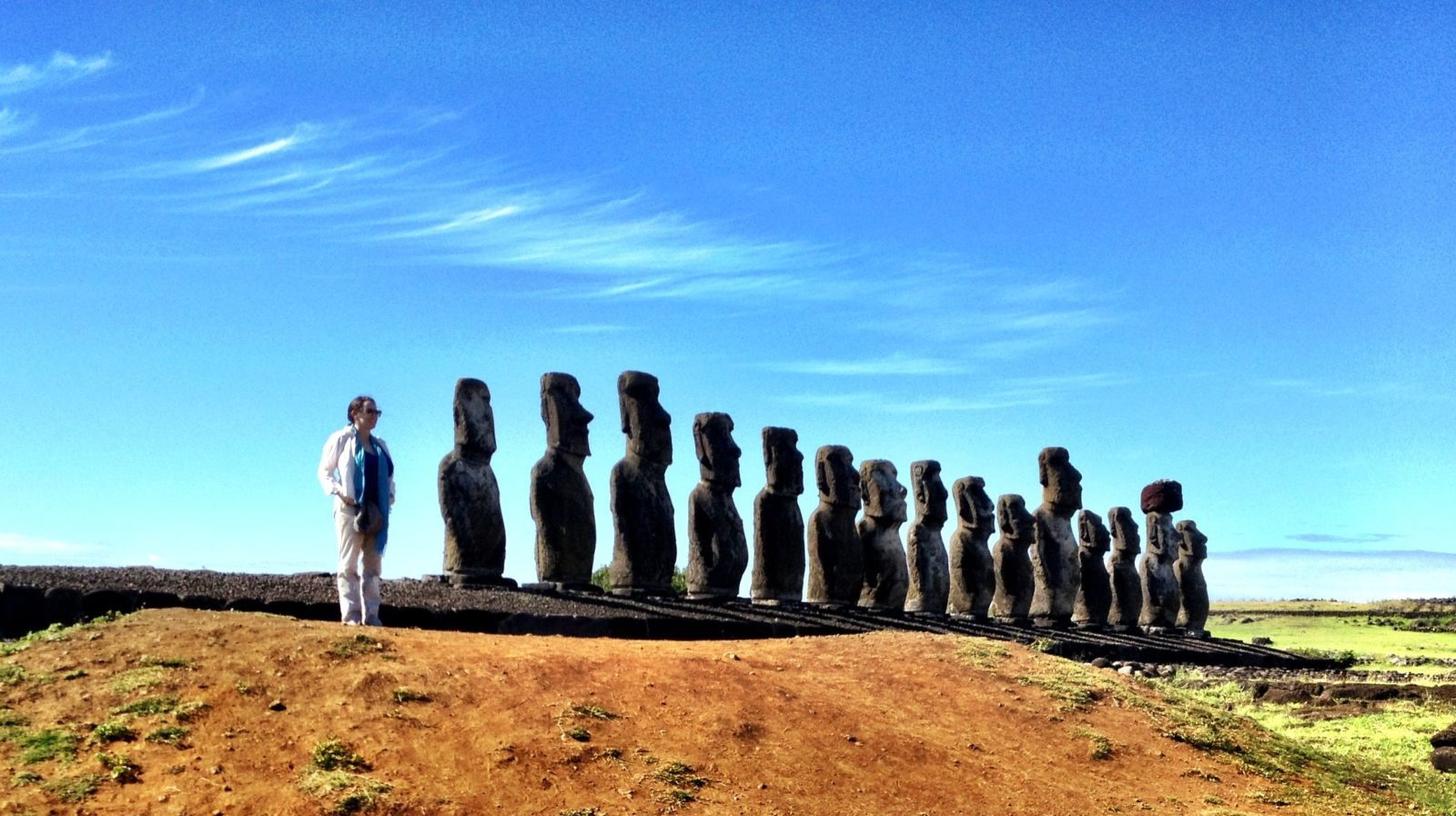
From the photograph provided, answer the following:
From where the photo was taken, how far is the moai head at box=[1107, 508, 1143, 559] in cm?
3350

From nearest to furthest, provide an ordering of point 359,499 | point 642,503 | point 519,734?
1. point 519,734
2. point 359,499
3. point 642,503

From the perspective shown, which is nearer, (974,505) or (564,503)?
(564,503)

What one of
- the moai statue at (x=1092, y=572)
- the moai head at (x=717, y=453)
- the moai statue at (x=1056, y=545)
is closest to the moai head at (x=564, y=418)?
the moai head at (x=717, y=453)

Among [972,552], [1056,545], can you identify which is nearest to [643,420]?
[972,552]

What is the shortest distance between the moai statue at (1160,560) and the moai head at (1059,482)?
5017mm

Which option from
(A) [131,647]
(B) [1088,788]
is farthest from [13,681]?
(B) [1088,788]

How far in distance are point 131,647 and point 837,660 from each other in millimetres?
4940

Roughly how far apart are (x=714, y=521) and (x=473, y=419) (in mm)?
4736

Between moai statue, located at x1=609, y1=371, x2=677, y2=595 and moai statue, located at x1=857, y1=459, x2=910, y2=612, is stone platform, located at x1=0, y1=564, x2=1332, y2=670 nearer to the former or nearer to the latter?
moai statue, located at x1=609, y1=371, x2=677, y2=595

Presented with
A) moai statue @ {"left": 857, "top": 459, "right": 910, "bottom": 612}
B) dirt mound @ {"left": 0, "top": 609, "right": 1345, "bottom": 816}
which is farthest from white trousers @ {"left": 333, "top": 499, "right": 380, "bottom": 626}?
moai statue @ {"left": 857, "top": 459, "right": 910, "bottom": 612}

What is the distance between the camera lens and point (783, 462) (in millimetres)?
22906

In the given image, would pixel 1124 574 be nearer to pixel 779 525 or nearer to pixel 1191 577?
pixel 1191 577

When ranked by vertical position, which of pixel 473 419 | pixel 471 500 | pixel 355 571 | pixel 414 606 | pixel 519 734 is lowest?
pixel 519 734

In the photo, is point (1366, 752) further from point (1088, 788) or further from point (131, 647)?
point (131, 647)
